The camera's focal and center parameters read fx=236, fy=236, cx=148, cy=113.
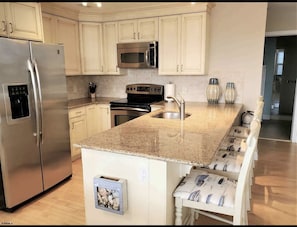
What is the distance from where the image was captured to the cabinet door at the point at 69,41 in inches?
145

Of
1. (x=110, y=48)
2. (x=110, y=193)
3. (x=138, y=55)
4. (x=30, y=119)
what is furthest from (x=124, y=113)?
(x=110, y=193)

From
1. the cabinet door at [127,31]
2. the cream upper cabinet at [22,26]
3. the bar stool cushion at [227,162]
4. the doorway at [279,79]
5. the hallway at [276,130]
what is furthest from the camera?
the doorway at [279,79]

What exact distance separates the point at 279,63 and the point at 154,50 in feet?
15.1

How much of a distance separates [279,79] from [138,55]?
16.1ft

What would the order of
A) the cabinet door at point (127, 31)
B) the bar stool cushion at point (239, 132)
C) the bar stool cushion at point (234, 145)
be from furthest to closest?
the cabinet door at point (127, 31)
the bar stool cushion at point (239, 132)
the bar stool cushion at point (234, 145)

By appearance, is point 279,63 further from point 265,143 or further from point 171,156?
point 171,156

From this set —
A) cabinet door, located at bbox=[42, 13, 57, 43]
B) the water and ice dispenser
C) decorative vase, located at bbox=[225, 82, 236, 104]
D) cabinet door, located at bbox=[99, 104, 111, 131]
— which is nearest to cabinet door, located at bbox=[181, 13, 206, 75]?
decorative vase, located at bbox=[225, 82, 236, 104]

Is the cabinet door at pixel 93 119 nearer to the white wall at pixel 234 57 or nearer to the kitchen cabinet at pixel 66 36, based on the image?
the kitchen cabinet at pixel 66 36

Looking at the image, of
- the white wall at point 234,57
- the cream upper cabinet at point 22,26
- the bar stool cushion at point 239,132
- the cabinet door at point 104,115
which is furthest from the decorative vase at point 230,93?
the cream upper cabinet at point 22,26

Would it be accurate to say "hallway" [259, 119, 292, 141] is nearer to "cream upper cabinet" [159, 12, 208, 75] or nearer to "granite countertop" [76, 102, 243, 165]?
"cream upper cabinet" [159, 12, 208, 75]

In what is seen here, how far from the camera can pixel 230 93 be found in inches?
146

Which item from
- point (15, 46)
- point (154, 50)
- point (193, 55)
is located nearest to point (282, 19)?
point (193, 55)

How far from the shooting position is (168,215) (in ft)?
5.10

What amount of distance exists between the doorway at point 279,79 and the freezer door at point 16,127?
543 cm
